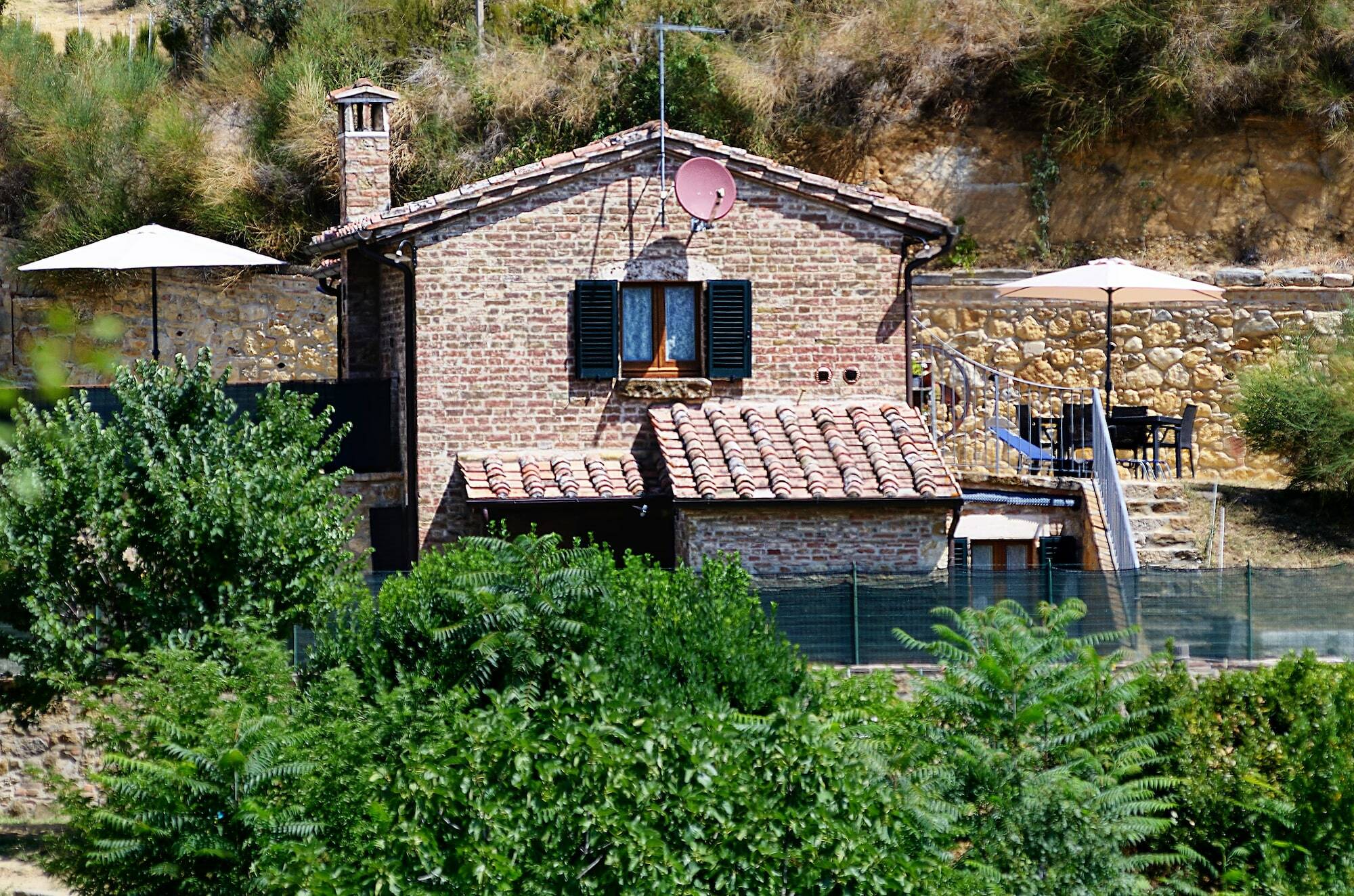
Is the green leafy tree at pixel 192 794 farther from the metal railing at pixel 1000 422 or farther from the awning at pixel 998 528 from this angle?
the metal railing at pixel 1000 422

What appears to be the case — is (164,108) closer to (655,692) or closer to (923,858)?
(655,692)

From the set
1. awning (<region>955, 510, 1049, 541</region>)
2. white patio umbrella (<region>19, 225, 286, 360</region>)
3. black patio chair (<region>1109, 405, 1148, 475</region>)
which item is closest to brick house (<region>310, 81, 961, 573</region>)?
awning (<region>955, 510, 1049, 541</region>)

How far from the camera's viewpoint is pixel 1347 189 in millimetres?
24625

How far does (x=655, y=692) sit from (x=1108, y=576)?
A: 5.46 metres

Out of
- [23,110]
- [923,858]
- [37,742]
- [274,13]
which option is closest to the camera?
[923,858]

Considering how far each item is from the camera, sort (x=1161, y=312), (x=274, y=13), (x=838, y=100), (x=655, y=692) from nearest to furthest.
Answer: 1. (x=655, y=692)
2. (x=1161, y=312)
3. (x=838, y=100)
4. (x=274, y=13)

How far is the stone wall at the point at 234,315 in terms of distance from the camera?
24.3m

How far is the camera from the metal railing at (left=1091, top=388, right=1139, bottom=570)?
16797 mm

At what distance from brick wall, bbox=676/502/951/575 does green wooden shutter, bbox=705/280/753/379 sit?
1998mm

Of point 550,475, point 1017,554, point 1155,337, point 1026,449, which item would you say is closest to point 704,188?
point 550,475

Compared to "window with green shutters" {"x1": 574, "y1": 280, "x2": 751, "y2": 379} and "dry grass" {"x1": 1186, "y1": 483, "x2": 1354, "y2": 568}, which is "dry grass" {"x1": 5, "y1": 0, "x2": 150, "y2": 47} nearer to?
"window with green shutters" {"x1": 574, "y1": 280, "x2": 751, "y2": 379}

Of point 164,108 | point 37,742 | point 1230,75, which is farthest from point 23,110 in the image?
point 1230,75

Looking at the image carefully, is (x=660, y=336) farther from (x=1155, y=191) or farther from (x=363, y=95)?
(x=1155, y=191)

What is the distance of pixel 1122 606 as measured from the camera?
15.5 metres
